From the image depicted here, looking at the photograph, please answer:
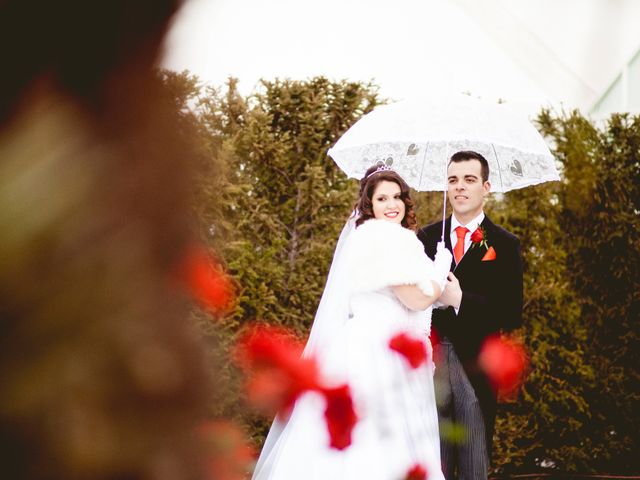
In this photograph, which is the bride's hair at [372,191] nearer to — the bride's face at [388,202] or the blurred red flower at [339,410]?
the bride's face at [388,202]

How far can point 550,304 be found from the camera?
6.04m

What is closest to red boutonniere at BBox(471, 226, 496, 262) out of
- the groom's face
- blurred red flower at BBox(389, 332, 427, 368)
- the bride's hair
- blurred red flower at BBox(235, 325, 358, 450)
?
the groom's face

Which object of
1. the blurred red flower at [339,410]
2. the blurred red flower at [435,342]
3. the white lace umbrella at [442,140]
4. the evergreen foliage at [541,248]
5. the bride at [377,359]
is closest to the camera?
the blurred red flower at [339,410]

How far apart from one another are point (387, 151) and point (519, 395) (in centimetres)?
255

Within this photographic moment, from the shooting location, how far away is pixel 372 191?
397 cm

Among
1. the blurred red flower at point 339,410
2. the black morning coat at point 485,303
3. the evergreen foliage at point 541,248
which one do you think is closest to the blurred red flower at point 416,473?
the blurred red flower at point 339,410

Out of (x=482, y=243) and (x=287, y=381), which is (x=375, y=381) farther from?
(x=287, y=381)

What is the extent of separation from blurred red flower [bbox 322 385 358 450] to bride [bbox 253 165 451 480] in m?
1.86

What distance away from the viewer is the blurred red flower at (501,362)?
2.39 meters

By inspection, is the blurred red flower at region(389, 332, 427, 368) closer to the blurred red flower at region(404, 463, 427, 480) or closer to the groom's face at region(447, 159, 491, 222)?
the blurred red flower at region(404, 463, 427, 480)

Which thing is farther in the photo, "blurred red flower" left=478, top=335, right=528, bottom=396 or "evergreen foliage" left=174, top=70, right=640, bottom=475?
"evergreen foliage" left=174, top=70, right=640, bottom=475

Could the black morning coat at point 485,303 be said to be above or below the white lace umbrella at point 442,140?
below

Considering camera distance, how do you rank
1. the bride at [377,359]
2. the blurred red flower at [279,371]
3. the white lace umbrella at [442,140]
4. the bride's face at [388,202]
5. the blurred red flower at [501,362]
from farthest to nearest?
the white lace umbrella at [442,140], the bride's face at [388,202], the bride at [377,359], the blurred red flower at [501,362], the blurred red flower at [279,371]

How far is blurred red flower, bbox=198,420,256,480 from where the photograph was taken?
35 cm
